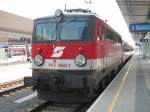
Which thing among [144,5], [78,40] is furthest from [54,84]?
[144,5]

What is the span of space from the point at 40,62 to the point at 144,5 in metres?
20.6

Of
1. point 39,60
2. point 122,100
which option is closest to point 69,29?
point 39,60

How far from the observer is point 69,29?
11.2 metres

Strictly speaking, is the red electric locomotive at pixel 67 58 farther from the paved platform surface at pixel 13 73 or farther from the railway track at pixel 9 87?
the paved platform surface at pixel 13 73

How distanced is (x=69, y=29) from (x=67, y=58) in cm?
94

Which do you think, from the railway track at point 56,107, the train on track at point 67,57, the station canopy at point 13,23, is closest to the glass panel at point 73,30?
the train on track at point 67,57

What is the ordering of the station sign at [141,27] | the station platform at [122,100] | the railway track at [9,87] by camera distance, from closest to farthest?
1. the station platform at [122,100]
2. the railway track at [9,87]
3. the station sign at [141,27]

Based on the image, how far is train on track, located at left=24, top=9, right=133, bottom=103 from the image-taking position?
34.9 ft

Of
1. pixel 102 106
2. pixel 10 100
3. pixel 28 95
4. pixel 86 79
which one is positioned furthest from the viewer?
pixel 28 95

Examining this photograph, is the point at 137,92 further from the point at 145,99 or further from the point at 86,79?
the point at 86,79

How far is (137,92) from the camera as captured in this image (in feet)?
42.8

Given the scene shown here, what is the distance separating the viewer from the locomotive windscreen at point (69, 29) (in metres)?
11.0

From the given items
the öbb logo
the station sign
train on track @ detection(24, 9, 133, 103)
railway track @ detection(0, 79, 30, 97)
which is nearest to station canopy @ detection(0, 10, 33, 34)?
the station sign

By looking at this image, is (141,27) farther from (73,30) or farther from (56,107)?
(56,107)
